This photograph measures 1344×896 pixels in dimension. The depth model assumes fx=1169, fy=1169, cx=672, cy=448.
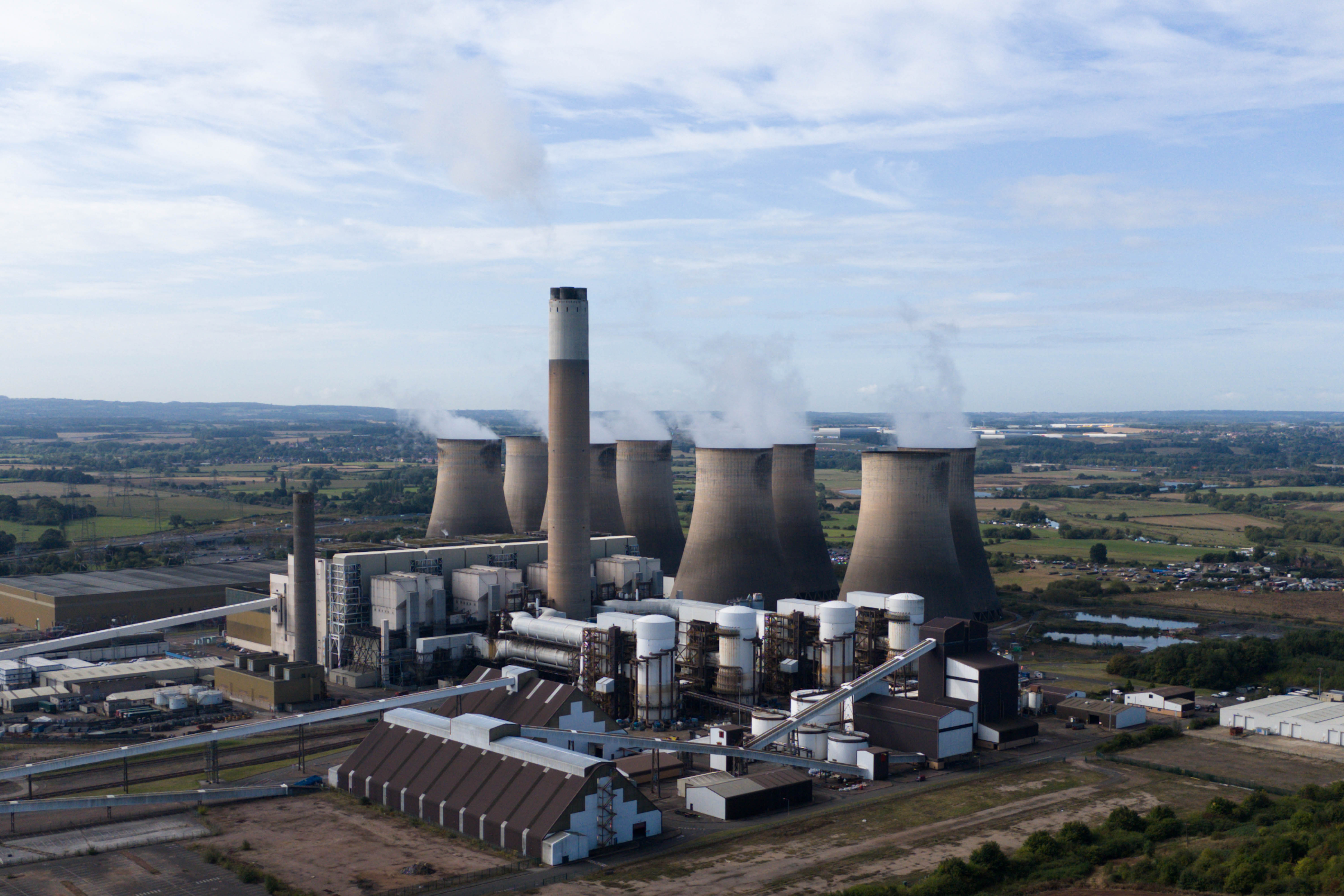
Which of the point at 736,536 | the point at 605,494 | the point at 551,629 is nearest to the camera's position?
the point at 551,629

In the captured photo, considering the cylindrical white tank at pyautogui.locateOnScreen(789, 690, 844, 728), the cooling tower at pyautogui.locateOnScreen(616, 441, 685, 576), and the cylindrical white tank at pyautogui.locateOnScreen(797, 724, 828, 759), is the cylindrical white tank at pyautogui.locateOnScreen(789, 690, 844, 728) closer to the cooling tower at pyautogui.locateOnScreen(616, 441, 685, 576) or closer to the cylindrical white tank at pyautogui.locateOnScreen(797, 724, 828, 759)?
the cylindrical white tank at pyautogui.locateOnScreen(797, 724, 828, 759)

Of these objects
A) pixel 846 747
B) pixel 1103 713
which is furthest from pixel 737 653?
pixel 1103 713

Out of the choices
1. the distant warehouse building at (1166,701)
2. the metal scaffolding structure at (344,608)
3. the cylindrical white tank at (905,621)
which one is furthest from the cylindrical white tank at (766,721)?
the metal scaffolding structure at (344,608)

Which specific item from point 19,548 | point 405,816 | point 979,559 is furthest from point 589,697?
point 19,548

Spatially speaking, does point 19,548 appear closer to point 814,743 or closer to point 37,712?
point 37,712

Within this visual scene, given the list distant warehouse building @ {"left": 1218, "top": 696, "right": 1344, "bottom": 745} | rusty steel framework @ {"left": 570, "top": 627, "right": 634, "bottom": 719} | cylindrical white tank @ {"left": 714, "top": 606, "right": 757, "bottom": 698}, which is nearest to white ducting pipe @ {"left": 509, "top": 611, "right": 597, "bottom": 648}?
rusty steel framework @ {"left": 570, "top": 627, "right": 634, "bottom": 719}

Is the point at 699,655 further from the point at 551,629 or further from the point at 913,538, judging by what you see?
the point at 913,538

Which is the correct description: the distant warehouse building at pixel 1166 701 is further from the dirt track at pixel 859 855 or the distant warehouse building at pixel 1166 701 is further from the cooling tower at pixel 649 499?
the cooling tower at pixel 649 499
